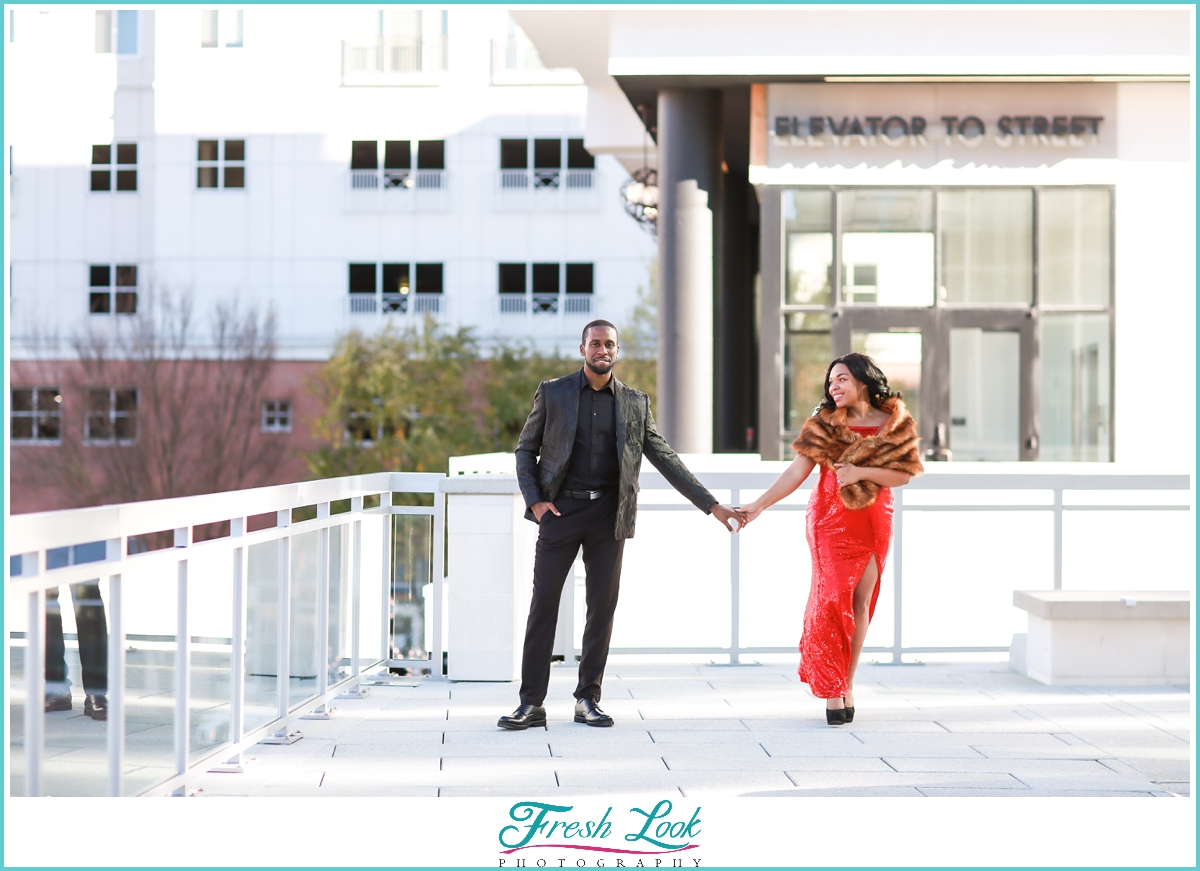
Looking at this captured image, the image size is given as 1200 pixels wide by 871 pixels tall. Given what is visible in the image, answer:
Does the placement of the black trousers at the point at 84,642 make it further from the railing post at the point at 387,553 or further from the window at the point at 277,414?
the window at the point at 277,414

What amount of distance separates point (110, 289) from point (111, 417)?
11.8 feet

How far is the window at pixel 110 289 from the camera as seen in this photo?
1449 inches

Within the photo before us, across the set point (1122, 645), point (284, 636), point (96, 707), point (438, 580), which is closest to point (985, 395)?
point (1122, 645)

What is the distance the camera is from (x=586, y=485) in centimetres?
622

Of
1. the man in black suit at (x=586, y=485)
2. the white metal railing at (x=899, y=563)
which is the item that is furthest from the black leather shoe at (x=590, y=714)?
the white metal railing at (x=899, y=563)

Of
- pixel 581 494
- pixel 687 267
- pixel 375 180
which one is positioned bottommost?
pixel 581 494

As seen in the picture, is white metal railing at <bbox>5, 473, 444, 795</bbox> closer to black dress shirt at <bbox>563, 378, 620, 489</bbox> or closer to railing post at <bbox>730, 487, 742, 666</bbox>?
black dress shirt at <bbox>563, 378, 620, 489</bbox>

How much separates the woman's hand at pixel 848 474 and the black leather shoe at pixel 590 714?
1588 mm

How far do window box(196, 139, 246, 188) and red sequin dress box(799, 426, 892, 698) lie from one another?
3199cm

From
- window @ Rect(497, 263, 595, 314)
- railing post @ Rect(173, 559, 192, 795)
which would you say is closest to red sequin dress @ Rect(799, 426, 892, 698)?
railing post @ Rect(173, 559, 192, 795)

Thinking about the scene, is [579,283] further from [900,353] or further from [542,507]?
[542,507]

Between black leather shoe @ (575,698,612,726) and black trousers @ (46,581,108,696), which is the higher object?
black trousers @ (46,581,108,696)

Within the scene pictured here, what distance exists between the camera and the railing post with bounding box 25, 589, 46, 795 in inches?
150

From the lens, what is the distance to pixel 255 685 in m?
5.72
